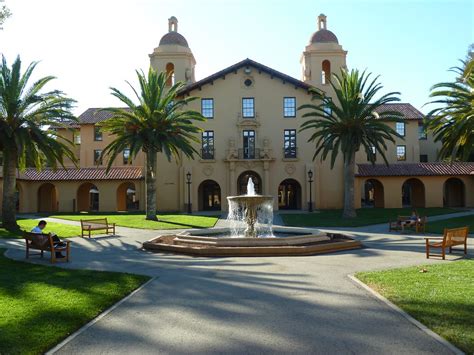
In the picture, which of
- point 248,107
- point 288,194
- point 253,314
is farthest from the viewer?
point 288,194

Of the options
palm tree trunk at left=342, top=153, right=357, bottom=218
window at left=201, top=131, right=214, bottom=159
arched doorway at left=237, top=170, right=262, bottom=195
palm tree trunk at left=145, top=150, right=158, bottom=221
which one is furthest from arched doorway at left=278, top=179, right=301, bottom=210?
palm tree trunk at left=145, top=150, right=158, bottom=221

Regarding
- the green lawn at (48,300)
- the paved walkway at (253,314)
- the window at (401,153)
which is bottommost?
the paved walkway at (253,314)

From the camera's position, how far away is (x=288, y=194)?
1620 inches

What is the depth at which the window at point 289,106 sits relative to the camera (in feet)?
128

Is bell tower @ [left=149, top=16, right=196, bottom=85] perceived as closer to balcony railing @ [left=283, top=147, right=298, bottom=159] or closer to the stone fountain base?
balcony railing @ [left=283, top=147, right=298, bottom=159]

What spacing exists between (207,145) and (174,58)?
31.8ft

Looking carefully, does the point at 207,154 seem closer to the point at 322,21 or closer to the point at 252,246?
the point at 322,21

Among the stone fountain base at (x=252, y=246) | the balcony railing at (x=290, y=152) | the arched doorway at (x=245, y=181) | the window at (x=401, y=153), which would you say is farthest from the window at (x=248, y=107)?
the stone fountain base at (x=252, y=246)

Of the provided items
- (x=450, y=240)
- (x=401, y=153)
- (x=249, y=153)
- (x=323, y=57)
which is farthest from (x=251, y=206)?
(x=401, y=153)

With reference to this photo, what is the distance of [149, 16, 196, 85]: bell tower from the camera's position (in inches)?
1666

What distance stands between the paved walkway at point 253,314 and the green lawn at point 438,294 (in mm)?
316

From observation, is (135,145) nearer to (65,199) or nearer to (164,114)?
(164,114)

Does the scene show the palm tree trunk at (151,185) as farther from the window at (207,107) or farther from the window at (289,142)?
the window at (289,142)

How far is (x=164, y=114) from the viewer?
29.5m
